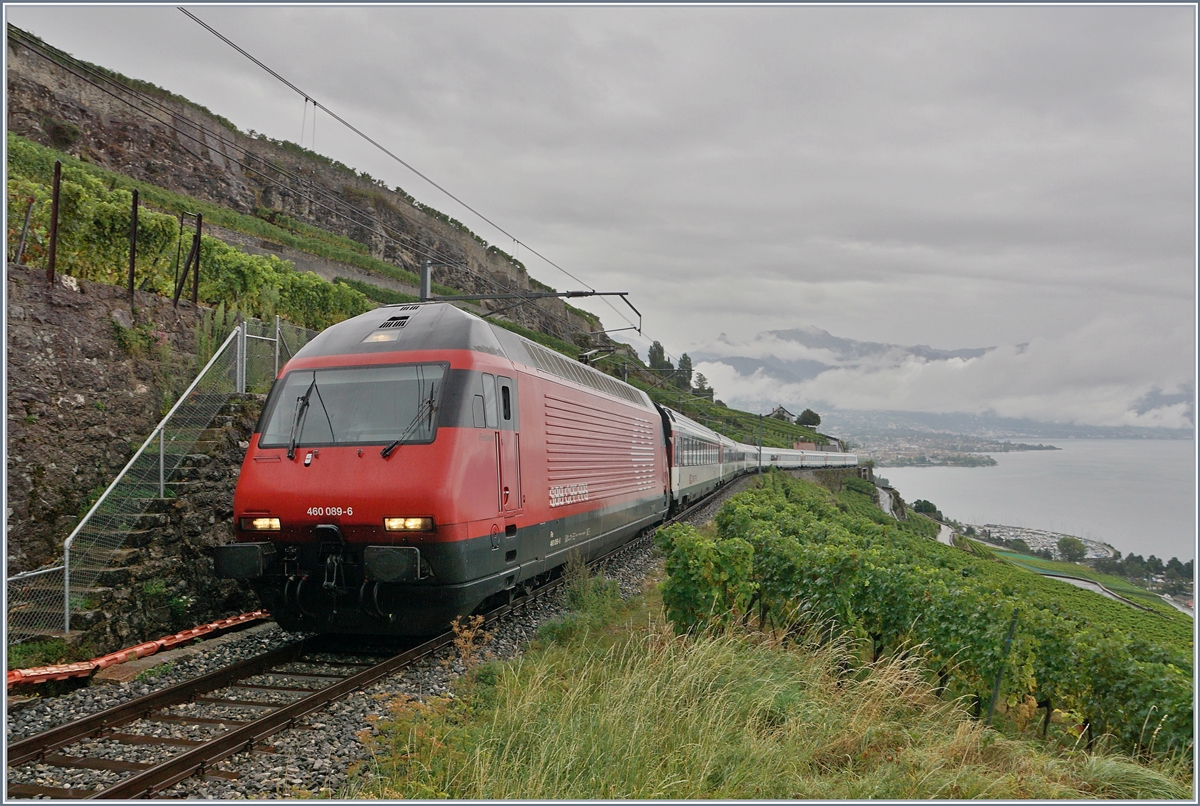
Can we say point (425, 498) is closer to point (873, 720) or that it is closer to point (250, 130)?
point (873, 720)

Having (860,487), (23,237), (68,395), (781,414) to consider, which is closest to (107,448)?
Result: (68,395)

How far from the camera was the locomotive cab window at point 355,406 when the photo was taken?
7914 mm

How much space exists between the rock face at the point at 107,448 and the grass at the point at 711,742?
189 inches

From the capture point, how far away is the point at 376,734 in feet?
19.1

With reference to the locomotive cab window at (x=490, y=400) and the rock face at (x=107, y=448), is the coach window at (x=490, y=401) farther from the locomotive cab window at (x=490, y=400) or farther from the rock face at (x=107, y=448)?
the rock face at (x=107, y=448)

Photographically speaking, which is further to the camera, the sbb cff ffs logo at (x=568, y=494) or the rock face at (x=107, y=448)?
the sbb cff ffs logo at (x=568, y=494)

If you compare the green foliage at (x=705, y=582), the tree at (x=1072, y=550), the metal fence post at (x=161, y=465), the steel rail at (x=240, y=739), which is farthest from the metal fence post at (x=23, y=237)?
the tree at (x=1072, y=550)

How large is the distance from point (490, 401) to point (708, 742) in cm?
452

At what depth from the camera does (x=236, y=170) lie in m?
47.5

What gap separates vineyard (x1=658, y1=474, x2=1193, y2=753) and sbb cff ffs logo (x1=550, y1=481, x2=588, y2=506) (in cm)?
154

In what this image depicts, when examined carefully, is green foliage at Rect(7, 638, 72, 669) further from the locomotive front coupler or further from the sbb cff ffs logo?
the sbb cff ffs logo

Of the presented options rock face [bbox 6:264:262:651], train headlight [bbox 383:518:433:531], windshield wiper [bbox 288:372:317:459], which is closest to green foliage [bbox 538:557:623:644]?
train headlight [bbox 383:518:433:531]

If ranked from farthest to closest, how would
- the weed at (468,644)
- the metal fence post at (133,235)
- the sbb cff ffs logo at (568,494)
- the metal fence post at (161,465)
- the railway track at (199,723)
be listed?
the metal fence post at (133,235) → the sbb cff ffs logo at (568,494) → the metal fence post at (161,465) → the weed at (468,644) → the railway track at (199,723)

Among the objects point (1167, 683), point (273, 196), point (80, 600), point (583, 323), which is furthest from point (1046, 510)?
point (80, 600)
